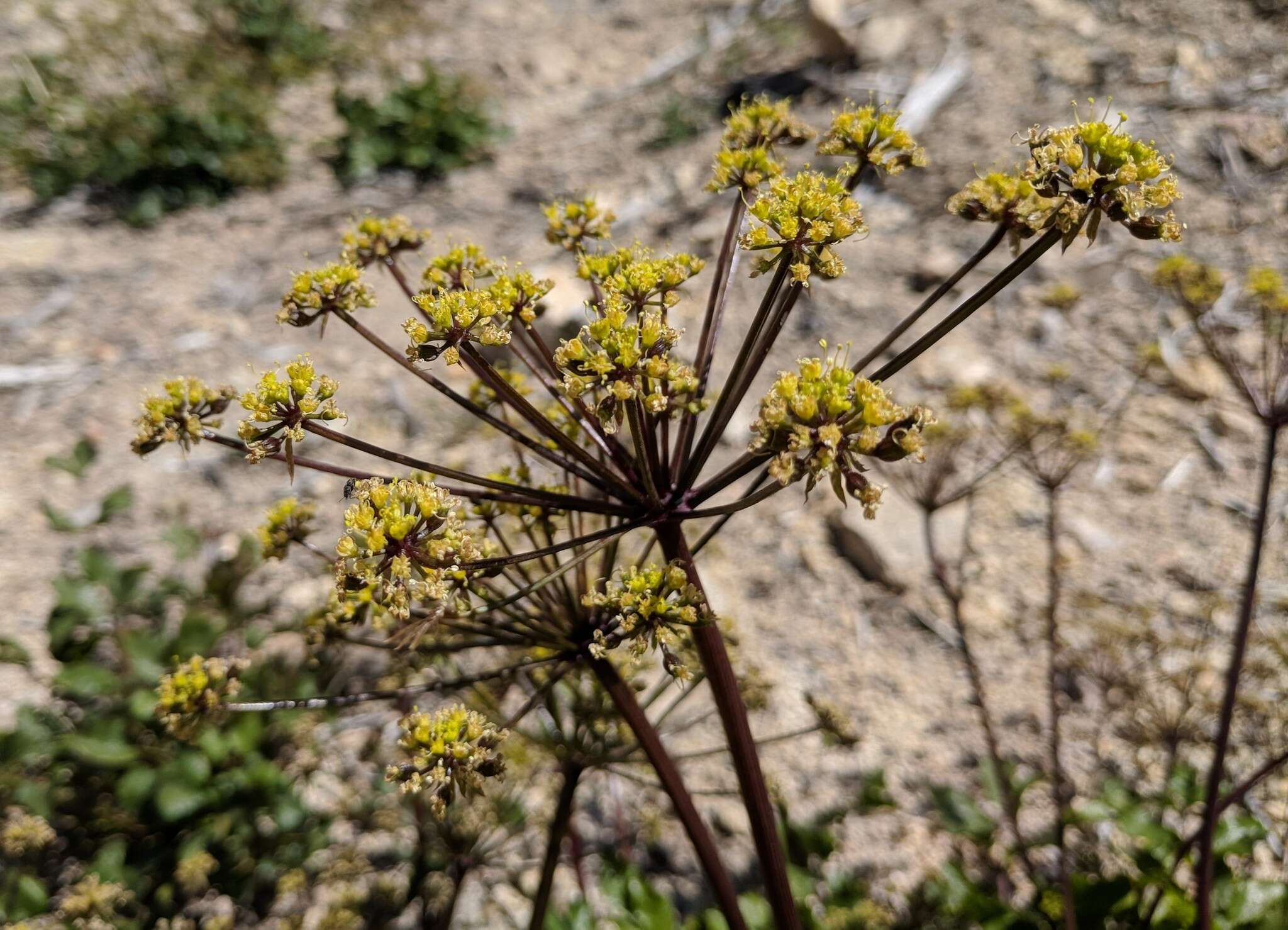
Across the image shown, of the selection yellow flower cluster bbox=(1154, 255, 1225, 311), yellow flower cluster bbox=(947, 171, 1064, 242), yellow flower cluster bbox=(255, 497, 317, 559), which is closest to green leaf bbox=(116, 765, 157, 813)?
yellow flower cluster bbox=(255, 497, 317, 559)

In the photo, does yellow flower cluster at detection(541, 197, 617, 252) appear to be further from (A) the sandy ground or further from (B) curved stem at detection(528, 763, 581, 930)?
(B) curved stem at detection(528, 763, 581, 930)

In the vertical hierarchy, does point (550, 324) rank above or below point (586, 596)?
above

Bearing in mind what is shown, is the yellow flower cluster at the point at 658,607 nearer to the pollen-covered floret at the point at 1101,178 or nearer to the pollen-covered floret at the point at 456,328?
the pollen-covered floret at the point at 456,328

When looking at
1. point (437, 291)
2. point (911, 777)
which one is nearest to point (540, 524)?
point (437, 291)

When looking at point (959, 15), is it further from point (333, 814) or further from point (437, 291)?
point (333, 814)

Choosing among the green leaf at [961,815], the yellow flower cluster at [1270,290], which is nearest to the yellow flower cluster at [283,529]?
the green leaf at [961,815]

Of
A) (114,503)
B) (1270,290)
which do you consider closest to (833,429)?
(1270,290)

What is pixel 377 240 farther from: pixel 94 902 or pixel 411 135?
pixel 411 135
